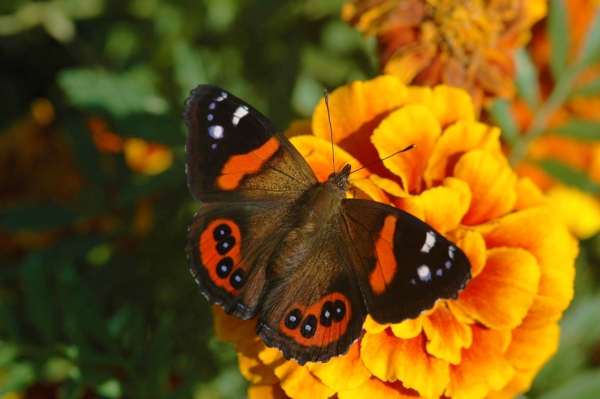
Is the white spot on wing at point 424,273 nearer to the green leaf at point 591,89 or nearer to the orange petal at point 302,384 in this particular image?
the orange petal at point 302,384

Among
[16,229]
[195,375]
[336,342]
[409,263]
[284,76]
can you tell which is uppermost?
[284,76]

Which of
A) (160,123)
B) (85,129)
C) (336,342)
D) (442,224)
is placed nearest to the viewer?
(336,342)

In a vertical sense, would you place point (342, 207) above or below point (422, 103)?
below

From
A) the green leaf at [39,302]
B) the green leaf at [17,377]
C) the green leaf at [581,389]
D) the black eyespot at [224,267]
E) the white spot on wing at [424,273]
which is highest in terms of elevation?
the white spot on wing at [424,273]

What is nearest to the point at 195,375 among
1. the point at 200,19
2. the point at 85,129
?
the point at 85,129

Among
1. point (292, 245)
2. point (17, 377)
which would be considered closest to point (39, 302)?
point (17, 377)

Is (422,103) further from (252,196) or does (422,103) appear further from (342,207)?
(252,196)

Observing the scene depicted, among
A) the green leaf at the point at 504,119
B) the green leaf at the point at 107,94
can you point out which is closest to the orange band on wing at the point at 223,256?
the green leaf at the point at 107,94
